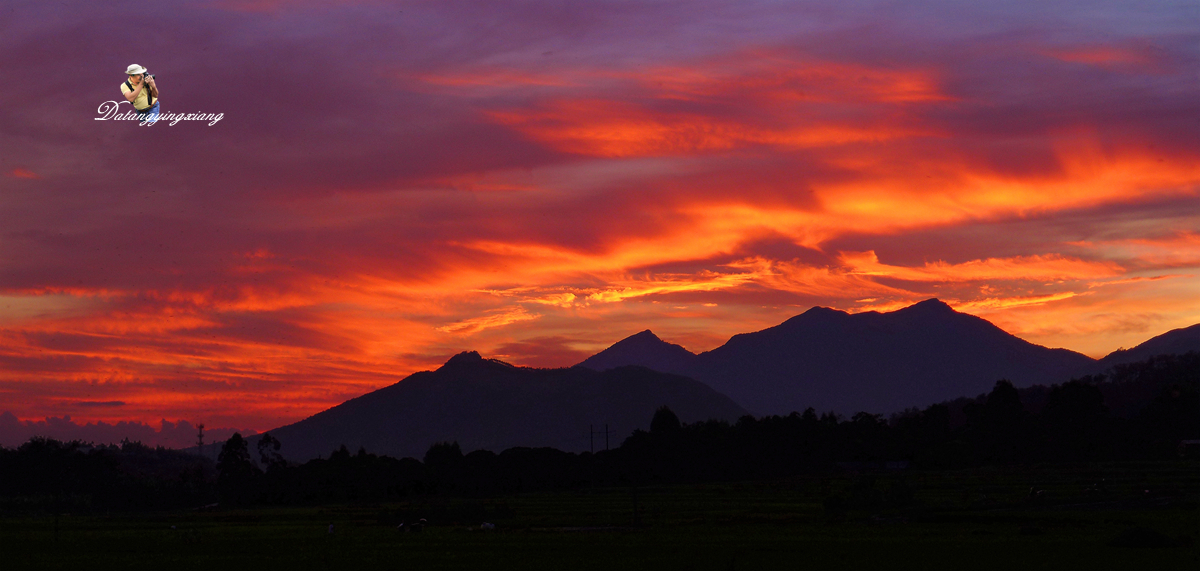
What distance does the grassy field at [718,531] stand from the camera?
72875 mm

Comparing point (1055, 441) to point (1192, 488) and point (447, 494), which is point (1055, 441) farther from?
point (447, 494)

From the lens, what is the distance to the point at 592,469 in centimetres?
19975

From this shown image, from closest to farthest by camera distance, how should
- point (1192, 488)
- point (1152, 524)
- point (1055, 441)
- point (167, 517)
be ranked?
point (1152, 524) < point (1192, 488) < point (167, 517) < point (1055, 441)

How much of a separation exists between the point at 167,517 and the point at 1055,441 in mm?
150002

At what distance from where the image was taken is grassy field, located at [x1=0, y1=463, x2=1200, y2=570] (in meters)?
72.9

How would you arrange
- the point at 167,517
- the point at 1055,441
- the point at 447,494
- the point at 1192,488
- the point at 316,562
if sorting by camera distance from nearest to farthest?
the point at 316,562 < the point at 1192,488 < the point at 167,517 < the point at 447,494 < the point at 1055,441

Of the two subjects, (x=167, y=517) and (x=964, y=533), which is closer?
(x=964, y=533)

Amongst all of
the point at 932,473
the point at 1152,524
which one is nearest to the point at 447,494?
the point at 932,473

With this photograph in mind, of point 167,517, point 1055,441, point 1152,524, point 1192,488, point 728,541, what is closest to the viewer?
point 728,541

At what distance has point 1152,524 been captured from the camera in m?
90.6

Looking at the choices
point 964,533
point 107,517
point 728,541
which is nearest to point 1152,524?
point 964,533

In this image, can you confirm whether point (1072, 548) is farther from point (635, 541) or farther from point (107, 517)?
point (107, 517)

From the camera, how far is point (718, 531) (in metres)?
95.2

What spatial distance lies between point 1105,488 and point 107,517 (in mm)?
133776
